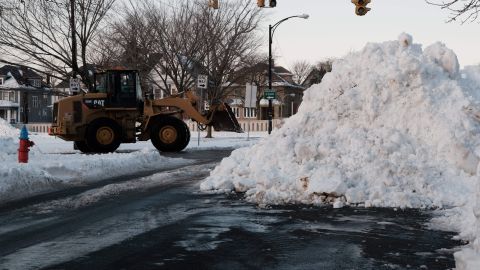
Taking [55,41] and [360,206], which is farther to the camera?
[55,41]

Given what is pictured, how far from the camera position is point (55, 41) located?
31641 mm

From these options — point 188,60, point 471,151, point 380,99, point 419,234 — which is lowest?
point 419,234

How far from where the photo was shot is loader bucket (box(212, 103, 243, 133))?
908 inches

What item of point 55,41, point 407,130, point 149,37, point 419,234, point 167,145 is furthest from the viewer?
point 149,37

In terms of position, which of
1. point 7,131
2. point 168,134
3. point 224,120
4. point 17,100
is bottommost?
point 7,131

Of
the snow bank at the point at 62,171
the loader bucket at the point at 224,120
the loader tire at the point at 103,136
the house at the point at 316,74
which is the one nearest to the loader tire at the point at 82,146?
the loader tire at the point at 103,136

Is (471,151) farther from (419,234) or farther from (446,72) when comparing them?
(419,234)

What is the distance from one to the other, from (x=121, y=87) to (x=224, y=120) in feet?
13.3

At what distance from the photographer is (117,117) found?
73.8 ft

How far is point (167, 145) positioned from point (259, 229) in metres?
15.5

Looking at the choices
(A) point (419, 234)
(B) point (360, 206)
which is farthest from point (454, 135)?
(A) point (419, 234)

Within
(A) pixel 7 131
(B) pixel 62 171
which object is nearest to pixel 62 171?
(B) pixel 62 171

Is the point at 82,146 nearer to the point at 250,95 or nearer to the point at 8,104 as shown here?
the point at 250,95

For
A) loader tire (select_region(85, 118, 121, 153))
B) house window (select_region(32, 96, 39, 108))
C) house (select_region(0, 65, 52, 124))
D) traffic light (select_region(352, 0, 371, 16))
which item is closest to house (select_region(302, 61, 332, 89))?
house (select_region(0, 65, 52, 124))
